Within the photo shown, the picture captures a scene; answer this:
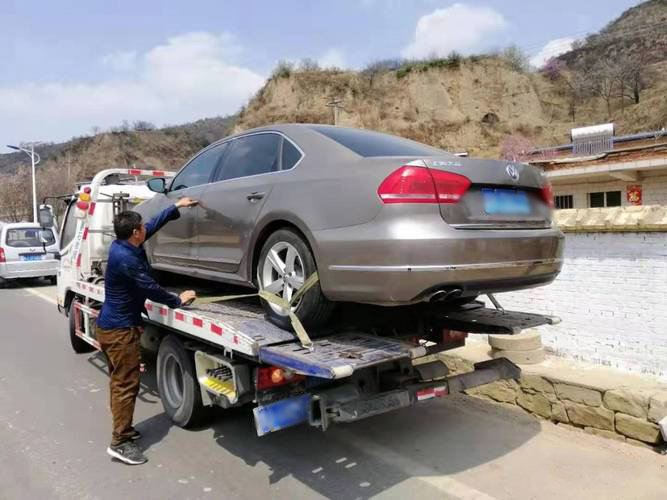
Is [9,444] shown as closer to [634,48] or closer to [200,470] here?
[200,470]

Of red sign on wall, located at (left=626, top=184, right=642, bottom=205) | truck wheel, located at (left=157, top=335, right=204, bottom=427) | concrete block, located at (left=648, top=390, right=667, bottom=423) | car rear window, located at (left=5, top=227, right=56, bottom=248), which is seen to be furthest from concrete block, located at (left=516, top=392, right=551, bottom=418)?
red sign on wall, located at (left=626, top=184, right=642, bottom=205)

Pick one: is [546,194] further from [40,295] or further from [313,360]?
[40,295]

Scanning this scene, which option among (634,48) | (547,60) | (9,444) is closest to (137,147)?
(547,60)

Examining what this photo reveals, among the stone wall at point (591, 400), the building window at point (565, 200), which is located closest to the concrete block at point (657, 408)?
the stone wall at point (591, 400)

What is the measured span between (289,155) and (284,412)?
1.78 m

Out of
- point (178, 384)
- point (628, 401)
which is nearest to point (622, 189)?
point (628, 401)

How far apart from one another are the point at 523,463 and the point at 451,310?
1.22 m

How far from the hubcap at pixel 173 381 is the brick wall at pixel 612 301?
3.86 m

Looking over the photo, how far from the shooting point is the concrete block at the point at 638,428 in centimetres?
422

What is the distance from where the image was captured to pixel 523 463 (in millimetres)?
3939

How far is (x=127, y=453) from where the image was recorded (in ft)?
13.1

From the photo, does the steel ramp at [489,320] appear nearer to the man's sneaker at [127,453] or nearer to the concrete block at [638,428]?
the concrete block at [638,428]

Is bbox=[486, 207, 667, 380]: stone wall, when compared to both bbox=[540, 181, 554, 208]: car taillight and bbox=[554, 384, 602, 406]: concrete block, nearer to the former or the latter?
bbox=[554, 384, 602, 406]: concrete block

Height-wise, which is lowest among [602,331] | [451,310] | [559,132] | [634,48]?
[602,331]
